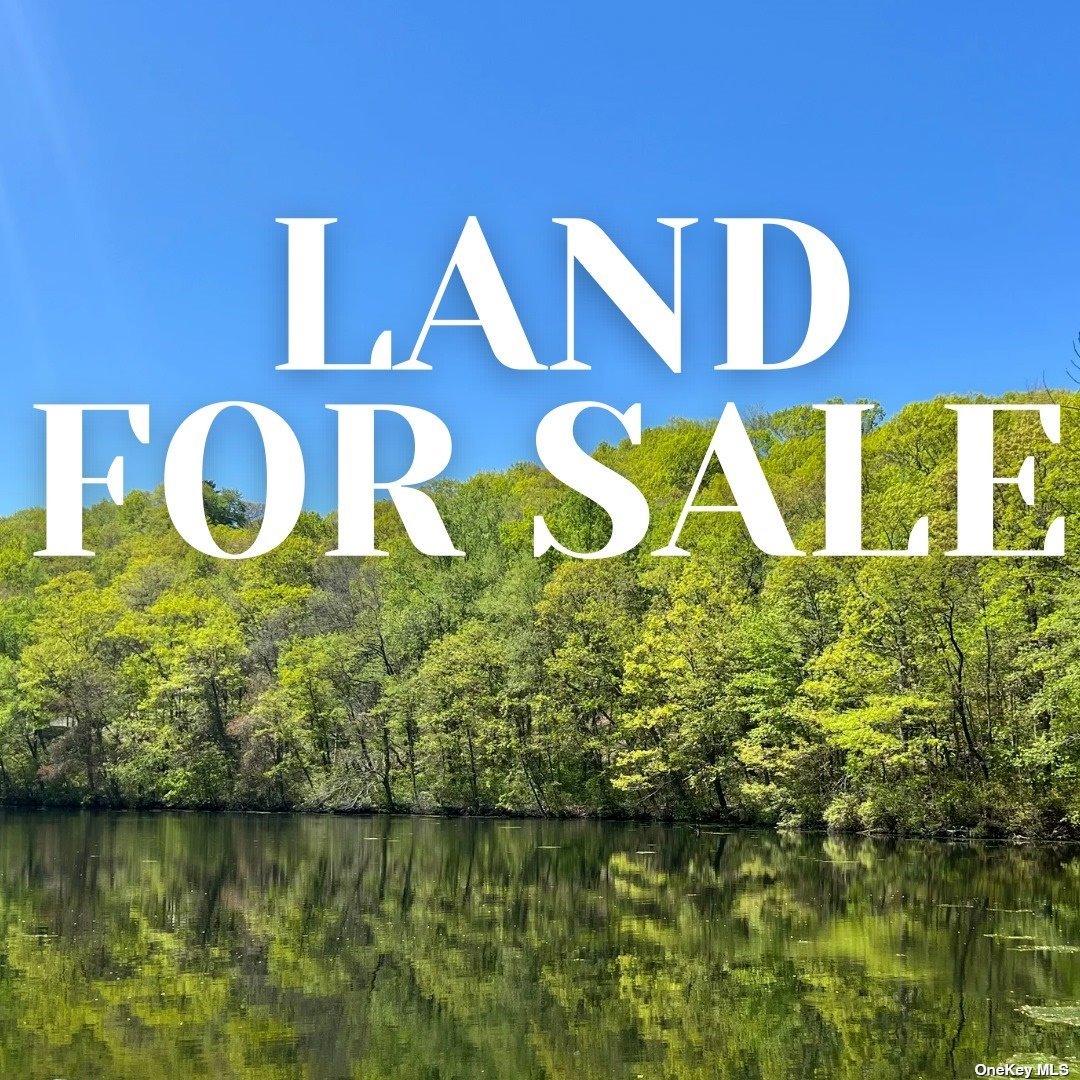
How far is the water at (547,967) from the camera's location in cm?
1333

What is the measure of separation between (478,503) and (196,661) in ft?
65.7

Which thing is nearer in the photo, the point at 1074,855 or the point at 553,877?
the point at 553,877

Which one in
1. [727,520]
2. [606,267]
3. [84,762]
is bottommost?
[84,762]

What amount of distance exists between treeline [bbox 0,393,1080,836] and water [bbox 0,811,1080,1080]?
553cm

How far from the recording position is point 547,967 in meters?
18.1

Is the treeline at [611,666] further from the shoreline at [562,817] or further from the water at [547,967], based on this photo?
the water at [547,967]

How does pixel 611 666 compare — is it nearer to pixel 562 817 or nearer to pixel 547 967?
pixel 562 817

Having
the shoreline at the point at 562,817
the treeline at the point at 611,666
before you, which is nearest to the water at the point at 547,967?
the shoreline at the point at 562,817

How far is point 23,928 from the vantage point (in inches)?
878

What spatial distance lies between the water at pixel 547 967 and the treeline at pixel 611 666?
5.53 metres

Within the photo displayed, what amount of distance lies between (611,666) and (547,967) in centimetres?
3449

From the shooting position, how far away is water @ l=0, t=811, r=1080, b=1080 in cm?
1333

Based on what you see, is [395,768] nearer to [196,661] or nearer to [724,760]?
[196,661]

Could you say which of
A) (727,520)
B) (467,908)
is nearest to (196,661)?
(727,520)
